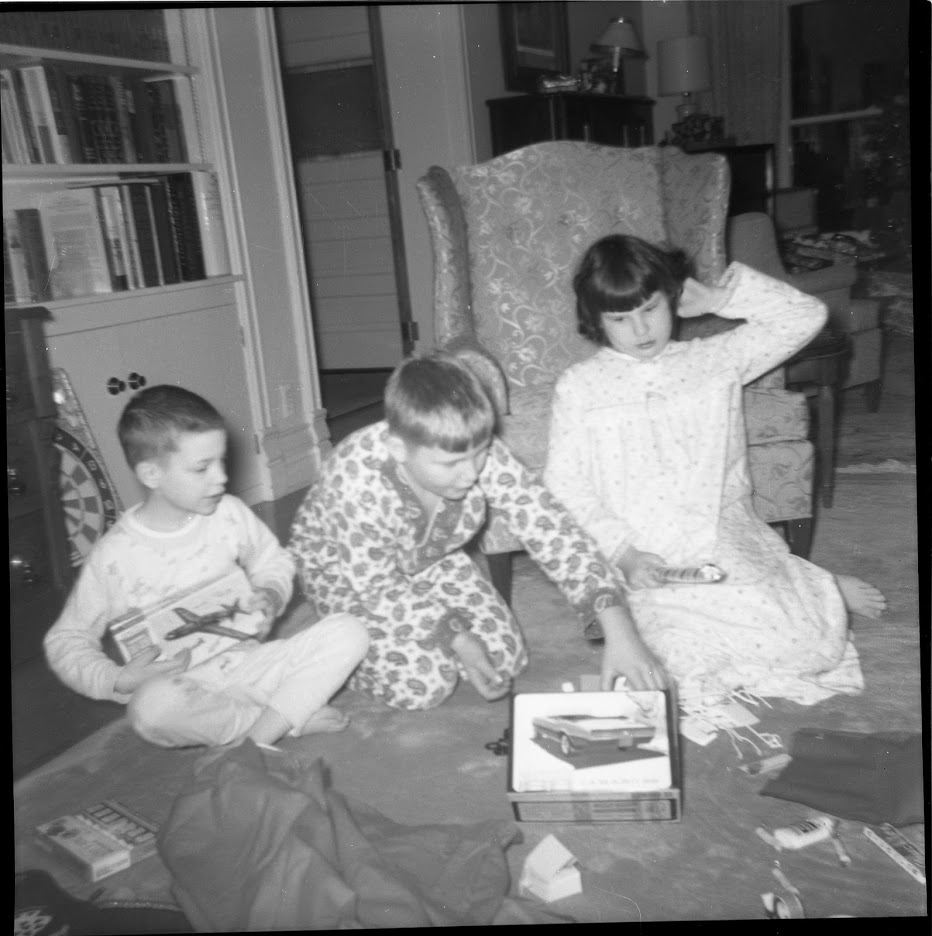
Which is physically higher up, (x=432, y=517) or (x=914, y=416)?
(x=914, y=416)

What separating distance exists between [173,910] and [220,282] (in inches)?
34.1

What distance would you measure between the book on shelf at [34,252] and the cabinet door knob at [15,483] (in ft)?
0.81

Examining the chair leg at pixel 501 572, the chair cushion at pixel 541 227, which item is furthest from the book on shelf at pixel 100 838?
the chair cushion at pixel 541 227

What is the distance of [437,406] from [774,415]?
1.79 feet

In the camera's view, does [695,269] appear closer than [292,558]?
No

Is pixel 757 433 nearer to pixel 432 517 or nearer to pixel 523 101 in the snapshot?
pixel 432 517

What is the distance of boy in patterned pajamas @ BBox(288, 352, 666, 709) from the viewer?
138 centimetres

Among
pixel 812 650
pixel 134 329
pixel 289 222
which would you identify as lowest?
pixel 812 650

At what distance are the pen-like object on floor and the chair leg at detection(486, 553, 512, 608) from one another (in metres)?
0.60

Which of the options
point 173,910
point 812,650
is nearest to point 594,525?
point 812,650

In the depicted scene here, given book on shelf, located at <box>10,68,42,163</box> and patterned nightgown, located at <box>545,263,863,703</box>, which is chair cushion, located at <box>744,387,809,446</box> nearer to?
patterned nightgown, located at <box>545,263,863,703</box>

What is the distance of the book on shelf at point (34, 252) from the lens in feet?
4.32

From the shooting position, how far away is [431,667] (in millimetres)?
1518

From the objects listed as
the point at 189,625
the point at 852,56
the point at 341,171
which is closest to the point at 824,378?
the point at 852,56
